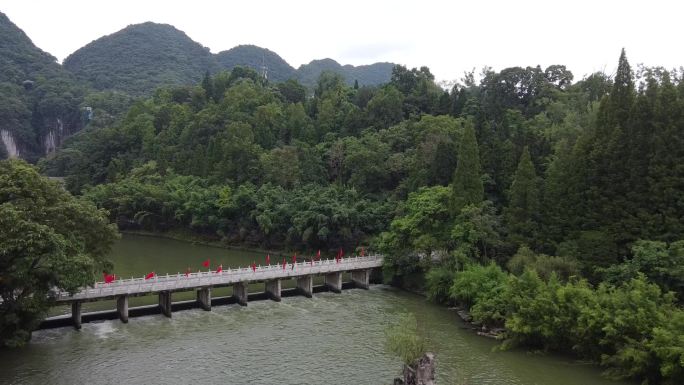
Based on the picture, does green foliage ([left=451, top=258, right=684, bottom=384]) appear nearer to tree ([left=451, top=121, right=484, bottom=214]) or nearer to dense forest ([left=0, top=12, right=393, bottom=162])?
tree ([left=451, top=121, right=484, bottom=214])

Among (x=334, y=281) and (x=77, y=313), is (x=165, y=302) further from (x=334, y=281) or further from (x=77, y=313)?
(x=334, y=281)

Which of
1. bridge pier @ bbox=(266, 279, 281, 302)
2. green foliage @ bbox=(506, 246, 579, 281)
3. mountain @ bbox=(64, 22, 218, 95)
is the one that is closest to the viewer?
green foliage @ bbox=(506, 246, 579, 281)

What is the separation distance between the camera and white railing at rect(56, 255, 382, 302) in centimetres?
3331

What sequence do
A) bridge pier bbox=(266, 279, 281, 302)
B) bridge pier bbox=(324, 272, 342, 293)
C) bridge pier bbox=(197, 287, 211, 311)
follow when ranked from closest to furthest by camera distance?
bridge pier bbox=(197, 287, 211, 311) < bridge pier bbox=(266, 279, 281, 302) < bridge pier bbox=(324, 272, 342, 293)

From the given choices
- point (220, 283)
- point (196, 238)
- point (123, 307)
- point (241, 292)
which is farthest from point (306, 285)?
point (196, 238)

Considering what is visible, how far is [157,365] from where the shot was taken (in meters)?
27.9

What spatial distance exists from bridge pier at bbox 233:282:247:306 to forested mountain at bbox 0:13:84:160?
91.3 metres

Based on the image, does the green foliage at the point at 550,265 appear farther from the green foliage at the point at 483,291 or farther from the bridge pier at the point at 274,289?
the bridge pier at the point at 274,289

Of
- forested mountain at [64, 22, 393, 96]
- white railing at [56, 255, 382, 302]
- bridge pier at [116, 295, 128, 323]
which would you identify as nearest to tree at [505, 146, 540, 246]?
white railing at [56, 255, 382, 302]

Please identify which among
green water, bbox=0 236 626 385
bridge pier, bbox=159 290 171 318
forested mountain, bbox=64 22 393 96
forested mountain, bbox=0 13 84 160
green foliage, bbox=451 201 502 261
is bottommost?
green water, bbox=0 236 626 385

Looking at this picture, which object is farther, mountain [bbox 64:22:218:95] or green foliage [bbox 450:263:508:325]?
mountain [bbox 64:22:218:95]

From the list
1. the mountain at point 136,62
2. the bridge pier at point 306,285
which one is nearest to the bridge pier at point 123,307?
the bridge pier at point 306,285

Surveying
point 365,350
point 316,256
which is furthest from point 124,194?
point 365,350

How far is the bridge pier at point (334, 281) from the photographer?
43.7 meters
